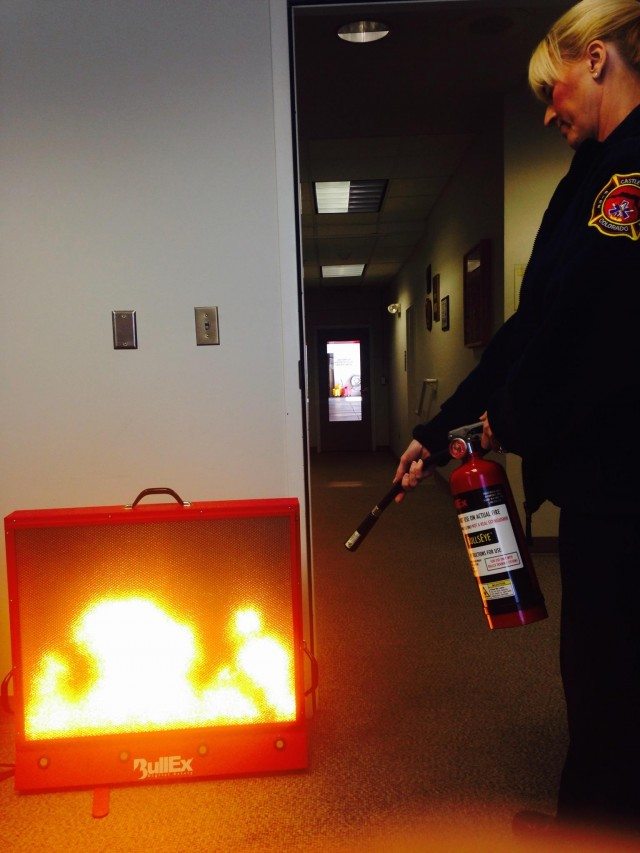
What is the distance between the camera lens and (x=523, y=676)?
7.60 feet

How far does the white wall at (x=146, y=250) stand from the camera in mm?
1943

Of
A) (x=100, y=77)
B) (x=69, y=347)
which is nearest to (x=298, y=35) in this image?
(x=100, y=77)

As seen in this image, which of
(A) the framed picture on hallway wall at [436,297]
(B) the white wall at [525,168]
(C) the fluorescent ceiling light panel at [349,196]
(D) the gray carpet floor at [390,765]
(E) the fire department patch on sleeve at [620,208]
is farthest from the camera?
(A) the framed picture on hallway wall at [436,297]

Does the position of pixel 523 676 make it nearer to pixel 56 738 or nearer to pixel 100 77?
pixel 56 738

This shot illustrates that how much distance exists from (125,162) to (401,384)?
23.6 feet

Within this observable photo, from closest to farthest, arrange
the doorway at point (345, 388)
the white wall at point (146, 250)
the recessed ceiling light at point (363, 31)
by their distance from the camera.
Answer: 1. the white wall at point (146, 250)
2. the recessed ceiling light at point (363, 31)
3. the doorway at point (345, 388)

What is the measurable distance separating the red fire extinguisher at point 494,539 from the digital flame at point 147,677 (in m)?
0.61

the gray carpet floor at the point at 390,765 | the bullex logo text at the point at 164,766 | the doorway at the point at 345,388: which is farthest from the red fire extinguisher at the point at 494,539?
the doorway at the point at 345,388

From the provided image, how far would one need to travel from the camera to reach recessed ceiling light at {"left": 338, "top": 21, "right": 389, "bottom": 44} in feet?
10.0

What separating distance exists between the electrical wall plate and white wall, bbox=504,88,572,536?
2388 mm

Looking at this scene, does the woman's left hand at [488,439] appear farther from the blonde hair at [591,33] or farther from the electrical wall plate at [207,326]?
the electrical wall plate at [207,326]

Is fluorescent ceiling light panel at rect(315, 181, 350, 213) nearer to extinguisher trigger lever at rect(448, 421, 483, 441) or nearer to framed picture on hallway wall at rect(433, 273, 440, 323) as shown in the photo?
framed picture on hallway wall at rect(433, 273, 440, 323)

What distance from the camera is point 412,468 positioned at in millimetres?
1414

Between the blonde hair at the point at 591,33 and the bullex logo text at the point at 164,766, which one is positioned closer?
the blonde hair at the point at 591,33
